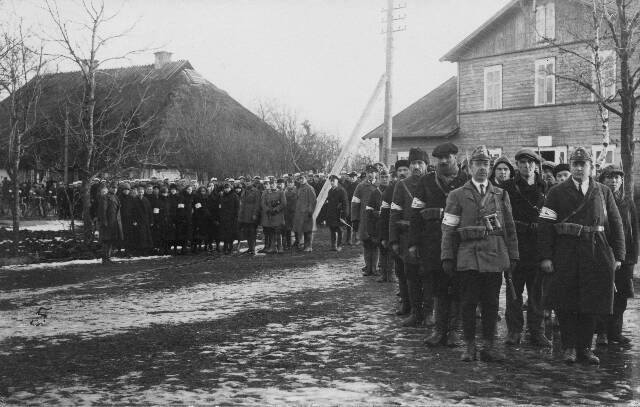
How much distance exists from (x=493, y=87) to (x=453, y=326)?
23.1m

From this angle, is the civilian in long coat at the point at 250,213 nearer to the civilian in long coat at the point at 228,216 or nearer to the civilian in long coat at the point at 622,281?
the civilian in long coat at the point at 228,216

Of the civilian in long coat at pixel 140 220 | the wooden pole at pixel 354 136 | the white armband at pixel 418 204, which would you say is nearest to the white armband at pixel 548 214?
the white armband at pixel 418 204

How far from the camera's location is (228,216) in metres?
18.6

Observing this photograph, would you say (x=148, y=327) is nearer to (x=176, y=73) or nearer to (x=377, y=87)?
(x=377, y=87)

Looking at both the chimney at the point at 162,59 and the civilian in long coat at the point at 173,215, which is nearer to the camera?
the civilian in long coat at the point at 173,215

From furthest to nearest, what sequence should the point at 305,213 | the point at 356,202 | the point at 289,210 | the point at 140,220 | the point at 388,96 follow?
the point at 388,96, the point at 289,210, the point at 305,213, the point at 140,220, the point at 356,202

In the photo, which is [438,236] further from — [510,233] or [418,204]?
[510,233]

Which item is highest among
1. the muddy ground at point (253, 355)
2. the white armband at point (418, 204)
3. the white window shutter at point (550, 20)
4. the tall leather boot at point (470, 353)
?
the white window shutter at point (550, 20)

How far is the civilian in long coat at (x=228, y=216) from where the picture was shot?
1858 centimetres

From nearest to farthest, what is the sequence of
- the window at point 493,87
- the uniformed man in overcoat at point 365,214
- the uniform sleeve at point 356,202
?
the uniformed man in overcoat at point 365,214 < the uniform sleeve at point 356,202 < the window at point 493,87

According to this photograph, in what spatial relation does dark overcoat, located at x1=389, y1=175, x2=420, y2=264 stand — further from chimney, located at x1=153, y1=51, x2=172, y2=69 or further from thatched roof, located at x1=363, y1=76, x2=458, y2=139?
chimney, located at x1=153, y1=51, x2=172, y2=69

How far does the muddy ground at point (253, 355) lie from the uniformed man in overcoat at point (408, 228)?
25 cm

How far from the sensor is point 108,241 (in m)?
16.4

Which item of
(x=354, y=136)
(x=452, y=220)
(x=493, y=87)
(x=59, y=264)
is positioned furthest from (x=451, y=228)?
(x=493, y=87)
